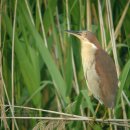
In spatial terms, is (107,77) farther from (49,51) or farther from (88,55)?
(49,51)

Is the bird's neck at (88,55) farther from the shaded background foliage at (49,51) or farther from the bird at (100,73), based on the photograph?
the shaded background foliage at (49,51)

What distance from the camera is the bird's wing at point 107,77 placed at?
3.00 m

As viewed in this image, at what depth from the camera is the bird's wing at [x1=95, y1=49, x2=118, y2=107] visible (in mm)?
2996

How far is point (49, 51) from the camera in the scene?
3600 millimetres

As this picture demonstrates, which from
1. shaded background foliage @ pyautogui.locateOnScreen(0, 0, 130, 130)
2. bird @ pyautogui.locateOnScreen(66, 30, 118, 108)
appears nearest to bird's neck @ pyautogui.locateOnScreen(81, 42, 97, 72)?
bird @ pyautogui.locateOnScreen(66, 30, 118, 108)

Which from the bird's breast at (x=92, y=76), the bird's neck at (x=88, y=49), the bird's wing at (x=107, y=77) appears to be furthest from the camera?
the bird's neck at (x=88, y=49)

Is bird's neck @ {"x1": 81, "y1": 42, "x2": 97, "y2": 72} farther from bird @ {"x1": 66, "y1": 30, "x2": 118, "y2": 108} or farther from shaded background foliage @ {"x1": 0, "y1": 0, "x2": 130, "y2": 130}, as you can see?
shaded background foliage @ {"x1": 0, "y1": 0, "x2": 130, "y2": 130}

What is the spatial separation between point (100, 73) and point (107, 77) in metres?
0.06

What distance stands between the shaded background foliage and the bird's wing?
0.26 m

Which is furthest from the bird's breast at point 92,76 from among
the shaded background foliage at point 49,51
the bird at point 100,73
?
the shaded background foliage at point 49,51

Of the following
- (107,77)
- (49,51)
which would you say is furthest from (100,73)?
(49,51)

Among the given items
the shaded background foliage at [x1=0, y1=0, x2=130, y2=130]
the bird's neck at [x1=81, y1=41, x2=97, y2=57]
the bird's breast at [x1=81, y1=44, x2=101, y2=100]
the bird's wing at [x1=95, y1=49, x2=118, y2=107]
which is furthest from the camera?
the shaded background foliage at [x1=0, y1=0, x2=130, y2=130]

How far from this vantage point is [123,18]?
3.55 metres

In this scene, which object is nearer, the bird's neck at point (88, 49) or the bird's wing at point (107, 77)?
the bird's wing at point (107, 77)
